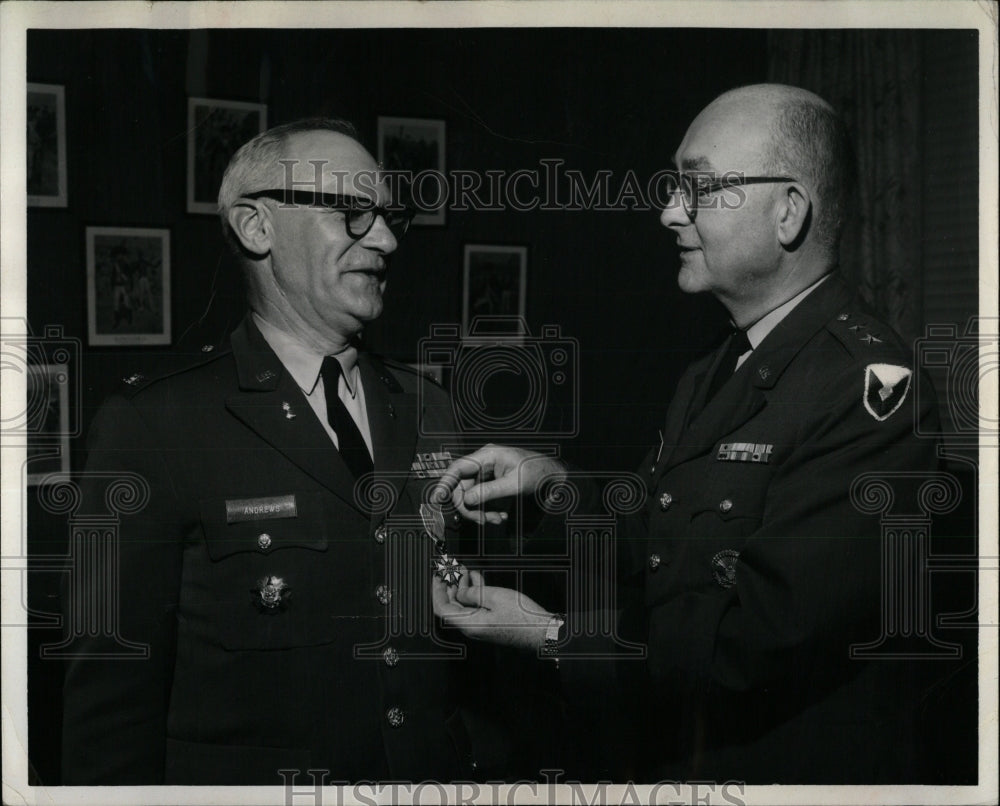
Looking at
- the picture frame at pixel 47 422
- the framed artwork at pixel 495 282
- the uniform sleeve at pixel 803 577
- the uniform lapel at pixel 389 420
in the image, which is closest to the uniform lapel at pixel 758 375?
the uniform sleeve at pixel 803 577

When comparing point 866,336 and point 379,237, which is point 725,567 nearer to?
point 866,336

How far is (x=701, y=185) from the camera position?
2.17 m

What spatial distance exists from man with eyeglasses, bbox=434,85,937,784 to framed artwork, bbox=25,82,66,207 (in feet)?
3.72

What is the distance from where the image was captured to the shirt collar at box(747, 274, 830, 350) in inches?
84.6

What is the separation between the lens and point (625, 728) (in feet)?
7.32

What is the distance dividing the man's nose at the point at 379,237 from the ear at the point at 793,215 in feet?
2.84

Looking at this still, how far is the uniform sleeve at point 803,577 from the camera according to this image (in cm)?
208

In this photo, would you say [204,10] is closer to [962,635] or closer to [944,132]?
[944,132]

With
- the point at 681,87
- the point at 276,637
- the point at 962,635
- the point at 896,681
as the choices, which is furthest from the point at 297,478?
the point at 962,635

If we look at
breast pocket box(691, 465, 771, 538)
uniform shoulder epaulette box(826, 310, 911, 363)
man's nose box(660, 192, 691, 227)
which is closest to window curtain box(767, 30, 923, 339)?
uniform shoulder epaulette box(826, 310, 911, 363)

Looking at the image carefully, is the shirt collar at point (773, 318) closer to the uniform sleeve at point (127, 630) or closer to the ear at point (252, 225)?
the ear at point (252, 225)

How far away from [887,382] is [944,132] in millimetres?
605

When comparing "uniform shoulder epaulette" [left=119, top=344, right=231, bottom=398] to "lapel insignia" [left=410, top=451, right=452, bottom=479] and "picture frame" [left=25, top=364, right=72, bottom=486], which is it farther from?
"lapel insignia" [left=410, top=451, right=452, bottom=479]

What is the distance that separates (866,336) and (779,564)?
1.78 ft
